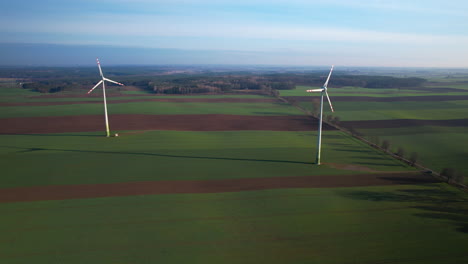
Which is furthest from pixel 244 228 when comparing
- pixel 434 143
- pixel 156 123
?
pixel 156 123

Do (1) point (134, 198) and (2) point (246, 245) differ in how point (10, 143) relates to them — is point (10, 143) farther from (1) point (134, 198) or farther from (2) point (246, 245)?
(2) point (246, 245)

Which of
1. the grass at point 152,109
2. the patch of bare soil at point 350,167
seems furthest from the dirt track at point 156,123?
the patch of bare soil at point 350,167

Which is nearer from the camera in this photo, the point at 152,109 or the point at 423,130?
the point at 423,130

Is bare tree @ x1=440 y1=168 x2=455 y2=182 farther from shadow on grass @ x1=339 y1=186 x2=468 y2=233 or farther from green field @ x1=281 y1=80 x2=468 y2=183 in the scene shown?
shadow on grass @ x1=339 y1=186 x2=468 y2=233

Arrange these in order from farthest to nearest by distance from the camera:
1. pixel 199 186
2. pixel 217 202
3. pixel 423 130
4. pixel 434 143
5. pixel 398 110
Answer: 1. pixel 398 110
2. pixel 423 130
3. pixel 434 143
4. pixel 199 186
5. pixel 217 202

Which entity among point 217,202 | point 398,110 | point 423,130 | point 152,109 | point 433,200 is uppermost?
point 398,110

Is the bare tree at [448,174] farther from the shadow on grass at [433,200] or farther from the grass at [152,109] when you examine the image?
the grass at [152,109]

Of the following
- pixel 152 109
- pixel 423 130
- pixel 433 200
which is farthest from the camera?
pixel 152 109

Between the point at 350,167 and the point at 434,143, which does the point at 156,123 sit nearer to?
the point at 350,167
